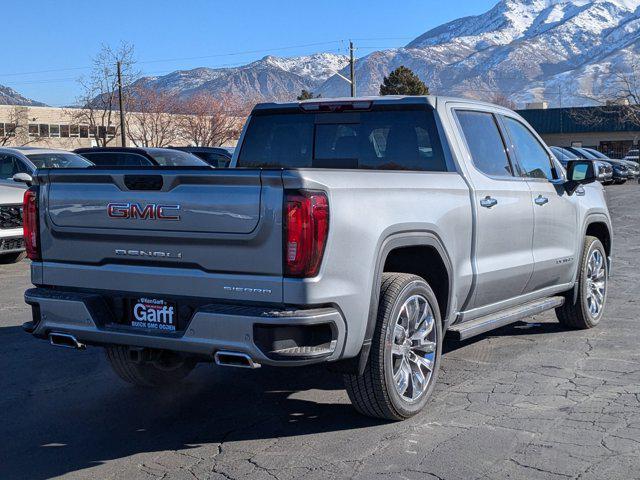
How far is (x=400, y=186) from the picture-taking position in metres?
5.09

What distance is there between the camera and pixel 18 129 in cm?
7294

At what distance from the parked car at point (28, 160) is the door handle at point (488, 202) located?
31.9ft

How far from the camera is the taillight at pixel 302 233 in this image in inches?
170

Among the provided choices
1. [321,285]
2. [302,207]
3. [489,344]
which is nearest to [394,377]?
[321,285]

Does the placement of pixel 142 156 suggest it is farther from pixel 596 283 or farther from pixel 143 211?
pixel 143 211

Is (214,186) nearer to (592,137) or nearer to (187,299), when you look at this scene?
(187,299)

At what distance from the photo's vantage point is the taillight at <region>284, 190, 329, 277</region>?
4324 mm

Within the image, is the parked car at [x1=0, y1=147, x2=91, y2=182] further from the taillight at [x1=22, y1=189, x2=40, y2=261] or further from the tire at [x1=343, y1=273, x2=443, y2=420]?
the tire at [x1=343, y1=273, x2=443, y2=420]

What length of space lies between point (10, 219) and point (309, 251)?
28.7ft

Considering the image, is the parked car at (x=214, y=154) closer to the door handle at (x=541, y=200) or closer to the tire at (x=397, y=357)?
the door handle at (x=541, y=200)

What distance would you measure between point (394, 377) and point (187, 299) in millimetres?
1331

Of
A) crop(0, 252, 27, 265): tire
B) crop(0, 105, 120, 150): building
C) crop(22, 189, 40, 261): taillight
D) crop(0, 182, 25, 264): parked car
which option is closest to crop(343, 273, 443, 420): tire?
crop(22, 189, 40, 261): taillight

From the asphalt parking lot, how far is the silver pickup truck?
13.1 inches

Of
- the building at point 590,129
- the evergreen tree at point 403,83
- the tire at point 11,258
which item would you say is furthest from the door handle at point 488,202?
the building at point 590,129
